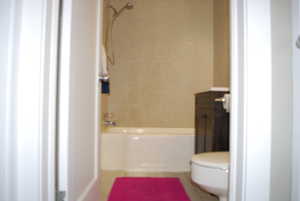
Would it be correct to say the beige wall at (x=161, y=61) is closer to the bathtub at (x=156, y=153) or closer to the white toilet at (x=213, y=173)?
the bathtub at (x=156, y=153)

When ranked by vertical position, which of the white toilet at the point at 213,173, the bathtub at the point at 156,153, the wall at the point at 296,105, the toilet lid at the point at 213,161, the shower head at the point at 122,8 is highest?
the shower head at the point at 122,8

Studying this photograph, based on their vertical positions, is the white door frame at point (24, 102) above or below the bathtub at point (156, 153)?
above

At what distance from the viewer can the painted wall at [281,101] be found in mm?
684

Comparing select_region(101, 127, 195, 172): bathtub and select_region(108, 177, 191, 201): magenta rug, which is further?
select_region(101, 127, 195, 172): bathtub

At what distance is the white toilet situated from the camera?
3.48 feet

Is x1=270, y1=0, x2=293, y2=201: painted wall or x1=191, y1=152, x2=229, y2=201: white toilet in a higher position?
x1=270, y1=0, x2=293, y2=201: painted wall

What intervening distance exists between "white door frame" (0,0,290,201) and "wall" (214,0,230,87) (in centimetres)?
175

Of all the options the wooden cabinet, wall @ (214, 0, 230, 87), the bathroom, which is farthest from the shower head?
the wooden cabinet

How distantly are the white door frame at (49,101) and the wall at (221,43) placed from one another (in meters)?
1.75

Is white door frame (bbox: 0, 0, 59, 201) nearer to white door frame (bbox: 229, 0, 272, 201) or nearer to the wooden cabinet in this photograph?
white door frame (bbox: 229, 0, 272, 201)

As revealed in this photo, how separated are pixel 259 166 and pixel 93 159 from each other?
953mm

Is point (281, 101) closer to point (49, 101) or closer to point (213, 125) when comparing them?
point (49, 101)

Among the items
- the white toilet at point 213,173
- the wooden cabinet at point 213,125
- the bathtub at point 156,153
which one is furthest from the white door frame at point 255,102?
the bathtub at point 156,153

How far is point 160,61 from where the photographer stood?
2.87 meters
